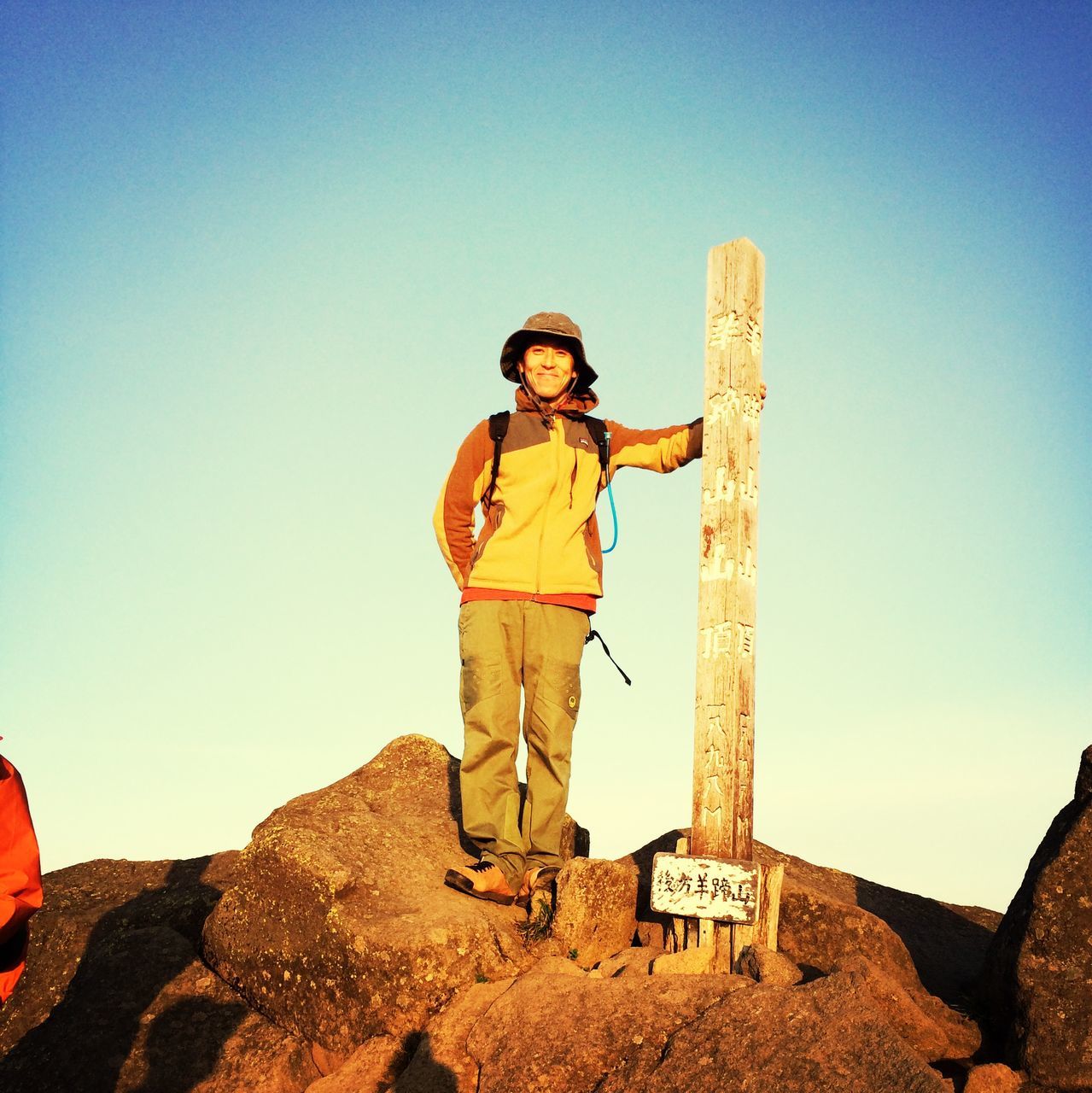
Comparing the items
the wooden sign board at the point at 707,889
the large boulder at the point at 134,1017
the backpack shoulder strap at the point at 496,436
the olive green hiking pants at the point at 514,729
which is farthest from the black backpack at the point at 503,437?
the large boulder at the point at 134,1017

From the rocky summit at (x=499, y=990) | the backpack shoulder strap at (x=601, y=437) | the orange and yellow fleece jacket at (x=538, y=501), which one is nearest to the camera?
the rocky summit at (x=499, y=990)

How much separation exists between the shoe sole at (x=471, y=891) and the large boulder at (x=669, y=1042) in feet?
3.65

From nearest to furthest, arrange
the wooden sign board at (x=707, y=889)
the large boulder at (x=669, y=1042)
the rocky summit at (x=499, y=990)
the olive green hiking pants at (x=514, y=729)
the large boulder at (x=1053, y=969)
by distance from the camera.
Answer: the large boulder at (x=669, y=1042) → the rocky summit at (x=499, y=990) → the large boulder at (x=1053, y=969) → the wooden sign board at (x=707, y=889) → the olive green hiking pants at (x=514, y=729)

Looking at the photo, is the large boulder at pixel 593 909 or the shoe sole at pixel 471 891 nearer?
the large boulder at pixel 593 909

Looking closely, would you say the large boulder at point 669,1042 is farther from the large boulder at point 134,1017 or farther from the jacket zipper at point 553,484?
the jacket zipper at point 553,484

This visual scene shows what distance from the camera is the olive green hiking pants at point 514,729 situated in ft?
23.9

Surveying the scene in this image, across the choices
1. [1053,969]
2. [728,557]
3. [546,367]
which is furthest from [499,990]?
[546,367]

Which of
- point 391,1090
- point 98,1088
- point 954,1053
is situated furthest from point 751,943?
point 98,1088

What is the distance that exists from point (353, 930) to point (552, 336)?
4.10m

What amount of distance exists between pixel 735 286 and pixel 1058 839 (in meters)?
3.88

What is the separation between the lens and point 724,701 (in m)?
6.69

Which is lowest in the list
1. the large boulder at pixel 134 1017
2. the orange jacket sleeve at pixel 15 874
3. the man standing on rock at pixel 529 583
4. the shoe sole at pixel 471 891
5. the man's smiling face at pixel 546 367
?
the large boulder at pixel 134 1017

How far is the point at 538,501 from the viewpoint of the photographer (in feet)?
24.4

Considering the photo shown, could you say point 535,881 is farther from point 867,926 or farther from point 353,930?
point 867,926
